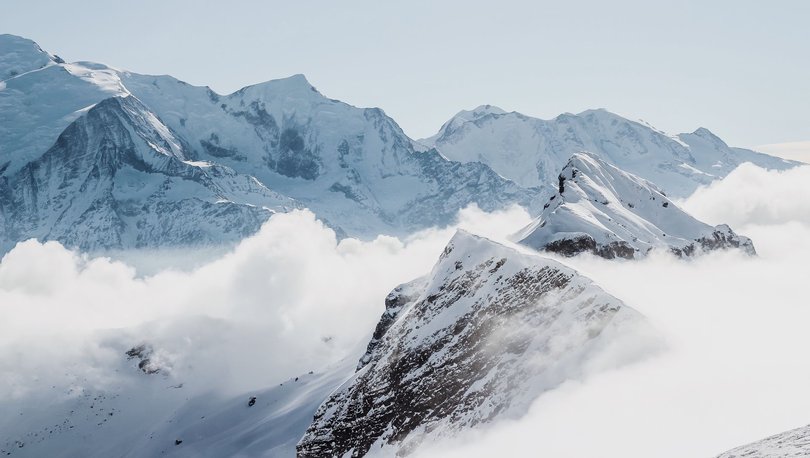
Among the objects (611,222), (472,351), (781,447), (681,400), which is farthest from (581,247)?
(781,447)

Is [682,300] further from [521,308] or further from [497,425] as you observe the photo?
[497,425]

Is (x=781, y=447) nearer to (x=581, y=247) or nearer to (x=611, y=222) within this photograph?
(x=581, y=247)

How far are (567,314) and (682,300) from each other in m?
29.9

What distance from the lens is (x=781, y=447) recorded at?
105 feet

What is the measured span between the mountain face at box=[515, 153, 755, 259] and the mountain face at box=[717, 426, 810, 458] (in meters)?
109

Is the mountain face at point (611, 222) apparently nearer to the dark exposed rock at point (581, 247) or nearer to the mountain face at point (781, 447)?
the dark exposed rock at point (581, 247)

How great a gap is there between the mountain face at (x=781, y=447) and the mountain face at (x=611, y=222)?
357ft

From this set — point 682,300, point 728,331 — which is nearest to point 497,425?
point 728,331

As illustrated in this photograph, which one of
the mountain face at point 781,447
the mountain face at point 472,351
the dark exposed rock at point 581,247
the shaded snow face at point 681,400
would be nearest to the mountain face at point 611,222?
the dark exposed rock at point 581,247

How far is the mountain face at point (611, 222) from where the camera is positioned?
14800cm

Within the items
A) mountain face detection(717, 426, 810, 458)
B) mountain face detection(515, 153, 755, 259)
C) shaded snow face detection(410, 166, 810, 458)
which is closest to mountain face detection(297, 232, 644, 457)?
shaded snow face detection(410, 166, 810, 458)

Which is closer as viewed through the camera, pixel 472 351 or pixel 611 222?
pixel 472 351

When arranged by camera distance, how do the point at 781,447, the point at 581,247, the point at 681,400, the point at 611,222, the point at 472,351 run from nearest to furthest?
the point at 781,447 → the point at 681,400 → the point at 472,351 → the point at 581,247 → the point at 611,222

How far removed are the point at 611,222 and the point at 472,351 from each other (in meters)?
96.2
